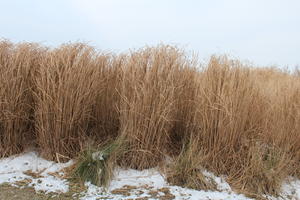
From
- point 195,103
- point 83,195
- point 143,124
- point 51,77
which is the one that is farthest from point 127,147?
point 51,77

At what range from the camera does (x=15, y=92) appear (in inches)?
126

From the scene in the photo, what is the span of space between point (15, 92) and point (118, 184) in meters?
1.50

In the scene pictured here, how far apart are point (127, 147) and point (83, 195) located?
2.08ft

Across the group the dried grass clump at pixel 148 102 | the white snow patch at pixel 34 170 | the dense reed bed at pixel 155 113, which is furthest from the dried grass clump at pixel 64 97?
the dried grass clump at pixel 148 102

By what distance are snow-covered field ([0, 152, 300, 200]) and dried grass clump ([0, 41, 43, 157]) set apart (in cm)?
23

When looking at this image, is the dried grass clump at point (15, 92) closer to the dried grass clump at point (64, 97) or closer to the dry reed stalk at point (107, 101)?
the dried grass clump at point (64, 97)

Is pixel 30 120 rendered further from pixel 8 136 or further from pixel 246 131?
pixel 246 131

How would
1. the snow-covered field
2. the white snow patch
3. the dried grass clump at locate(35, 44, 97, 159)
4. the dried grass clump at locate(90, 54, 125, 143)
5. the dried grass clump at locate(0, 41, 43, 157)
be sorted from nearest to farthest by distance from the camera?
the snow-covered field
the white snow patch
the dried grass clump at locate(35, 44, 97, 159)
the dried grass clump at locate(0, 41, 43, 157)
the dried grass clump at locate(90, 54, 125, 143)

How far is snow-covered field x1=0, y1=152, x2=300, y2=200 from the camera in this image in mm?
2670

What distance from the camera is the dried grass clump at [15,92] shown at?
3.18 metres

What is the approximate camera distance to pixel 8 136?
3.28m

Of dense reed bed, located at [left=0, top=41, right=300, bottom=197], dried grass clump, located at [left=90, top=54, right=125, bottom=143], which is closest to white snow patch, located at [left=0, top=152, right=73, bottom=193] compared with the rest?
dense reed bed, located at [left=0, top=41, right=300, bottom=197]

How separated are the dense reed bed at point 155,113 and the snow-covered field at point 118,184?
0.33 ft

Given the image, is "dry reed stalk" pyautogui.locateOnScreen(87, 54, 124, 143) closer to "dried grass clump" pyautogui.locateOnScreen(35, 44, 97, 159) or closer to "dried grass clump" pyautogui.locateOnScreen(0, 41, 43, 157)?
"dried grass clump" pyautogui.locateOnScreen(35, 44, 97, 159)
